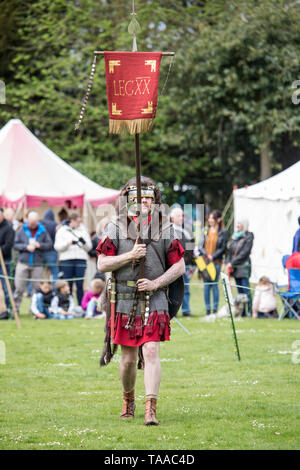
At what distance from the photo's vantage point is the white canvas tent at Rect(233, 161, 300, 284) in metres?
18.7

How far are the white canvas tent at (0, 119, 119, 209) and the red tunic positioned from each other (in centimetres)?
1289

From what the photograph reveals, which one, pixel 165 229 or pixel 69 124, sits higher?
pixel 69 124

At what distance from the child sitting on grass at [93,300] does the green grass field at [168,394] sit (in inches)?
92.0

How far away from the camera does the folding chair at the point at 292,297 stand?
1436 centimetres

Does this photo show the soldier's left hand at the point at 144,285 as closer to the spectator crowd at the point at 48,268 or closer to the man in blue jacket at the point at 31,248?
the spectator crowd at the point at 48,268

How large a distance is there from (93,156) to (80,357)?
2116 centimetres

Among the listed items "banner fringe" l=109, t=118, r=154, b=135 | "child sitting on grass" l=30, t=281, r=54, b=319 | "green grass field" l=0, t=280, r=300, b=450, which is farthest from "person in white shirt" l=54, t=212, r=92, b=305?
"banner fringe" l=109, t=118, r=154, b=135

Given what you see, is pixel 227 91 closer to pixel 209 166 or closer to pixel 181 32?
pixel 181 32

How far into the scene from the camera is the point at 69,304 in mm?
16484

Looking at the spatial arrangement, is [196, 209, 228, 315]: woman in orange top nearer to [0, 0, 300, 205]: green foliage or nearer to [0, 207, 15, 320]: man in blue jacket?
[0, 207, 15, 320]: man in blue jacket

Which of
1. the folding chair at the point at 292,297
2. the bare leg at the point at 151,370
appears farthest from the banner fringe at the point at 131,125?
the folding chair at the point at 292,297

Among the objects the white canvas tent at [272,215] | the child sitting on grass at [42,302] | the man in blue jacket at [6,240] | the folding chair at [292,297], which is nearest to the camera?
the folding chair at [292,297]

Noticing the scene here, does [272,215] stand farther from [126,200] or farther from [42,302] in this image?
[126,200]
